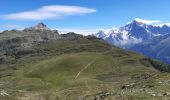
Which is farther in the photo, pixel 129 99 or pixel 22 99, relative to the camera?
pixel 22 99

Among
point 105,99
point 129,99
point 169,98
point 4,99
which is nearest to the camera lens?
point 169,98

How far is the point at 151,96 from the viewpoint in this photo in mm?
69500

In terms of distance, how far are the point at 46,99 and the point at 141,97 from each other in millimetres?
99075

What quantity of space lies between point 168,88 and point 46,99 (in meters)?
91.4

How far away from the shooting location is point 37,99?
166 meters

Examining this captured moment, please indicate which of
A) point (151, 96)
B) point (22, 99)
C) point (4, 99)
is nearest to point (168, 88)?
point (151, 96)

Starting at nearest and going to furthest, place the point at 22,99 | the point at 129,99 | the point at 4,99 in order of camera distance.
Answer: the point at 129,99 → the point at 4,99 → the point at 22,99

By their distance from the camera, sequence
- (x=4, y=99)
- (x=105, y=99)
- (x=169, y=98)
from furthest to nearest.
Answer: (x=4, y=99) < (x=105, y=99) < (x=169, y=98)

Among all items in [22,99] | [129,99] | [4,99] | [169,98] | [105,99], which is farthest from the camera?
[22,99]

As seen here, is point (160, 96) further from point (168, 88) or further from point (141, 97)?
point (168, 88)

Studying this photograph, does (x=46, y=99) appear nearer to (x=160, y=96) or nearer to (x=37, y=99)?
(x=37, y=99)

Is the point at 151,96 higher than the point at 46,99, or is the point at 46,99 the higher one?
the point at 151,96

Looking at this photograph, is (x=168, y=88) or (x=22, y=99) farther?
(x=22, y=99)

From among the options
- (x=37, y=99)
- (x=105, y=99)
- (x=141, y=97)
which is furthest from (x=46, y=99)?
(x=141, y=97)
